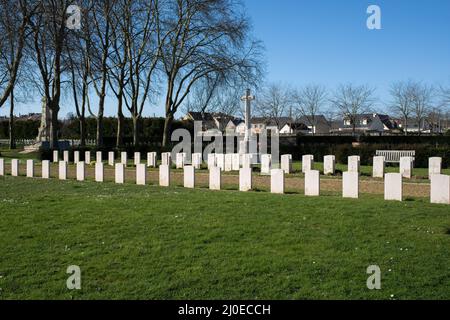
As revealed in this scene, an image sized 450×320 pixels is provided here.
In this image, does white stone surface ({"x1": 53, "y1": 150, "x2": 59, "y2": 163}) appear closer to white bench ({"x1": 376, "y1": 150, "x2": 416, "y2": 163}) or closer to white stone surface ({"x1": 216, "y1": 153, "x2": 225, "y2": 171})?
white stone surface ({"x1": 216, "y1": 153, "x2": 225, "y2": 171})

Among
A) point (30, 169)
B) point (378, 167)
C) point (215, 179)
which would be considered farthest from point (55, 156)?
point (378, 167)

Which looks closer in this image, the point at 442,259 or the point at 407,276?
the point at 407,276

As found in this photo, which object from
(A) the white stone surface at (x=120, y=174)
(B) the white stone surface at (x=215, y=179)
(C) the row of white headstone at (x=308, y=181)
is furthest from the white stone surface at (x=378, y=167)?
(A) the white stone surface at (x=120, y=174)

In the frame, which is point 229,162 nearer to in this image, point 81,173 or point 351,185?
point 81,173

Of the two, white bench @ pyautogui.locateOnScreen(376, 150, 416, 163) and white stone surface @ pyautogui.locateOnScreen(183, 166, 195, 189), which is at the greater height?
white bench @ pyautogui.locateOnScreen(376, 150, 416, 163)

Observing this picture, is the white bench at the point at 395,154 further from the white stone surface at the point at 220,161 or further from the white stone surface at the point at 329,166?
the white stone surface at the point at 220,161

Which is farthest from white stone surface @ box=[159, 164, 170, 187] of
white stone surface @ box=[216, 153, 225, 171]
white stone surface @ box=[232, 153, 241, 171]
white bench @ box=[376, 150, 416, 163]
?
white bench @ box=[376, 150, 416, 163]

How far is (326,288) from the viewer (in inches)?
218

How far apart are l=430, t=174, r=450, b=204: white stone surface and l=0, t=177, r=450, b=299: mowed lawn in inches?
33.2

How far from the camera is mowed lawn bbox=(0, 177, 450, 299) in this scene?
563 centimetres

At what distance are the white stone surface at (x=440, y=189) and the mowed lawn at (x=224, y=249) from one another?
2.77ft
